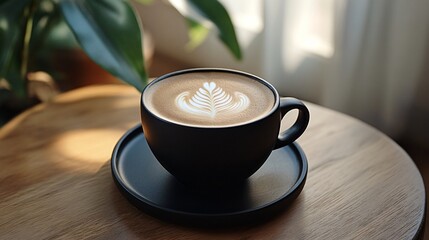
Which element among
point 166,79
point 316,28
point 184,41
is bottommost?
point 184,41

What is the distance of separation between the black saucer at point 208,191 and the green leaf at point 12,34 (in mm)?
312

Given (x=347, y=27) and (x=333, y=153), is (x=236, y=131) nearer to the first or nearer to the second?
(x=333, y=153)

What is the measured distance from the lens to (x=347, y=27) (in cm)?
115

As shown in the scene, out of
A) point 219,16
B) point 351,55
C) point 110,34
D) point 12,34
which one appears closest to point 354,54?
point 351,55

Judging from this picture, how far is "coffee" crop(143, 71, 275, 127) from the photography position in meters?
0.65

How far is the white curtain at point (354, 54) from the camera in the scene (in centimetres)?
111

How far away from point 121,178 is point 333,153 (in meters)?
0.28

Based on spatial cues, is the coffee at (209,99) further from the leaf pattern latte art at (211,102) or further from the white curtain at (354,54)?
the white curtain at (354,54)

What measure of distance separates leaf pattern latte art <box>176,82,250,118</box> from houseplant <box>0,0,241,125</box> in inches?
6.6

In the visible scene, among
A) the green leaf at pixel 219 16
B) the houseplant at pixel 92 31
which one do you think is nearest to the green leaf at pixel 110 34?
the houseplant at pixel 92 31

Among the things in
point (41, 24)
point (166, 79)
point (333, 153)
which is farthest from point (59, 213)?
point (41, 24)

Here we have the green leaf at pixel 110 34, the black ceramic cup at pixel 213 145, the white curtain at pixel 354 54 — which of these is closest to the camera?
the black ceramic cup at pixel 213 145

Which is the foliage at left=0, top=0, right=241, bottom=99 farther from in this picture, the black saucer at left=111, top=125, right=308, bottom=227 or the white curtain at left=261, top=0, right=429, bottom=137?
the white curtain at left=261, top=0, right=429, bottom=137

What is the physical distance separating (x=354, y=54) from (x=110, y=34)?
512 mm
